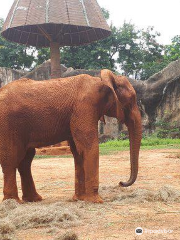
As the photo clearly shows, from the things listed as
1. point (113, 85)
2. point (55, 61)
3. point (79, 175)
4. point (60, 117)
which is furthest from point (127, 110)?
point (55, 61)

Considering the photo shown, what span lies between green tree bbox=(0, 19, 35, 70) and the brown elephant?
22.3m

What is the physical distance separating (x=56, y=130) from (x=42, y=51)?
24.0 meters

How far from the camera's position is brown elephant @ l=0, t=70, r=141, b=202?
15.6ft

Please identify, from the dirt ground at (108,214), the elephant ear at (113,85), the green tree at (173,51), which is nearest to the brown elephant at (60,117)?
the elephant ear at (113,85)

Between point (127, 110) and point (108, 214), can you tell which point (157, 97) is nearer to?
point (127, 110)

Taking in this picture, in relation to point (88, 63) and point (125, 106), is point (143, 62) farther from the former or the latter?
point (125, 106)

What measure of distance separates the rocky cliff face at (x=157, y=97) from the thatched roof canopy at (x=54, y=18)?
8.26ft

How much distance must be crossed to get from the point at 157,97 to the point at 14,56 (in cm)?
1313

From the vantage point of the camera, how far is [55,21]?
13.2 m

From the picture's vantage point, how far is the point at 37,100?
4.85 meters

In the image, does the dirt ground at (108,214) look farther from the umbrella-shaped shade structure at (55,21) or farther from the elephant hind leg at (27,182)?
the umbrella-shaped shade structure at (55,21)

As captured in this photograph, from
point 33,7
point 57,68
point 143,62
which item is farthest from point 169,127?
point 143,62

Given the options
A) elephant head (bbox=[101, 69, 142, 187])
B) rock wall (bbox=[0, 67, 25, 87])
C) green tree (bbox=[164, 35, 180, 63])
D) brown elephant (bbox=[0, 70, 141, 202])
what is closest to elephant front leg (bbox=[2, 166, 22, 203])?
brown elephant (bbox=[0, 70, 141, 202])

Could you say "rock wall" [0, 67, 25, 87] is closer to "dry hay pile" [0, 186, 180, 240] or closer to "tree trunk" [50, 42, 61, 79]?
"tree trunk" [50, 42, 61, 79]
